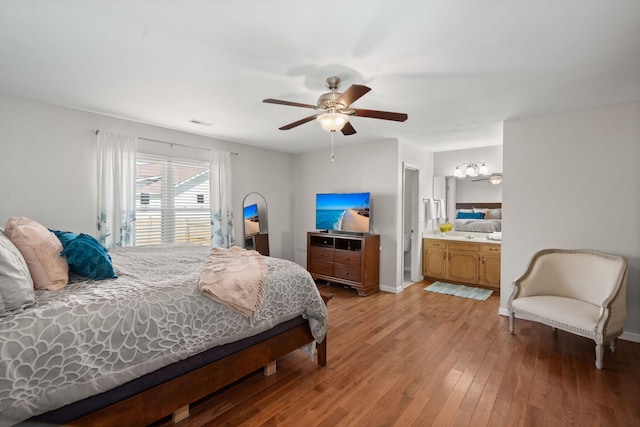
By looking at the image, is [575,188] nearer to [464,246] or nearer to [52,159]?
[464,246]

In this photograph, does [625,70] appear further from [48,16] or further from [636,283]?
[48,16]

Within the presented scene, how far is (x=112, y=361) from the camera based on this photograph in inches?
56.7

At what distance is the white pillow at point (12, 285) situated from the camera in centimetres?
133

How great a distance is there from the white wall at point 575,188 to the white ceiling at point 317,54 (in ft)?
0.81

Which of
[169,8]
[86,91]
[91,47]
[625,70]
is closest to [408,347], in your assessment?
[625,70]

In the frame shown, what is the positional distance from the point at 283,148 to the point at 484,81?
3552mm

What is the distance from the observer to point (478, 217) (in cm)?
539

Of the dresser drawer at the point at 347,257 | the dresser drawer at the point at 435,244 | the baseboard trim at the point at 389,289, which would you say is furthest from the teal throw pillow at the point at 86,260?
the dresser drawer at the point at 435,244

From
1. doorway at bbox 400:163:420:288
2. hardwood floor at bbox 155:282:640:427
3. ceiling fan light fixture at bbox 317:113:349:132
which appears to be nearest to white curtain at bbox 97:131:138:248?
hardwood floor at bbox 155:282:640:427

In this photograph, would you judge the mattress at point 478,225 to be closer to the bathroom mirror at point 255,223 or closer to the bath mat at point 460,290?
the bath mat at point 460,290

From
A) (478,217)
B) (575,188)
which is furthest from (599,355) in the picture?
(478,217)

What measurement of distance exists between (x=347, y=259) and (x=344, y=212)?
0.80m

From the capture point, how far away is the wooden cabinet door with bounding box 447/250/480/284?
16.1 feet

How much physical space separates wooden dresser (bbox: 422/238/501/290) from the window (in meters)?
3.93
